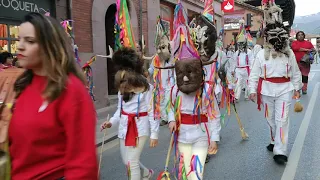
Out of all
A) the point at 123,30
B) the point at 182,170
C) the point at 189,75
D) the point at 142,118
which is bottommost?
the point at 182,170

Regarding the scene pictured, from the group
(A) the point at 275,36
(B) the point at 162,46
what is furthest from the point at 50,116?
(B) the point at 162,46

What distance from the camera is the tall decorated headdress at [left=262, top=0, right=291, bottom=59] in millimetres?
5609

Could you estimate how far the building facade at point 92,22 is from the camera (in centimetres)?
902

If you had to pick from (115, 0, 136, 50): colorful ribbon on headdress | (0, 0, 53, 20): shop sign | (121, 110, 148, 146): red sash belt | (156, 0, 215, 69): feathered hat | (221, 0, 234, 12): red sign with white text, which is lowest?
(121, 110, 148, 146): red sash belt

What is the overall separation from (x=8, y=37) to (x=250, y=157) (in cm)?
638

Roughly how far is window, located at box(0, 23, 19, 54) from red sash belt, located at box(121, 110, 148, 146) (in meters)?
5.76

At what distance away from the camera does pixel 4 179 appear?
1.85 m

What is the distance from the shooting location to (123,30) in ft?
18.3

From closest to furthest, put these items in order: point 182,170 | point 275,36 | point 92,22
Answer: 1. point 182,170
2. point 275,36
3. point 92,22

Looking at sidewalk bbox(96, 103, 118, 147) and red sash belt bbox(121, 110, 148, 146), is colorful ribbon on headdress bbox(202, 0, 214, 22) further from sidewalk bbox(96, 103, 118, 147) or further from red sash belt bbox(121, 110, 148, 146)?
sidewalk bbox(96, 103, 118, 147)

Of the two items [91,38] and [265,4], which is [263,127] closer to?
[265,4]

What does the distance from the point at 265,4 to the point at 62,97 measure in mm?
5490

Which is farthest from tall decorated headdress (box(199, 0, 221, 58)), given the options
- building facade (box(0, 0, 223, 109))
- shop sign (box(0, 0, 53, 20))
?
shop sign (box(0, 0, 53, 20))

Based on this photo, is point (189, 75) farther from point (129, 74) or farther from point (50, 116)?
point (50, 116)
